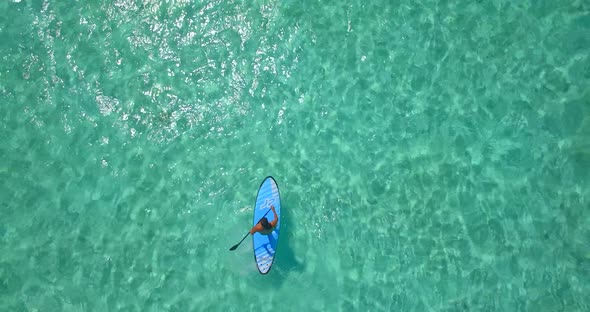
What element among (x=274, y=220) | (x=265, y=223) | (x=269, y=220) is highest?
(x=265, y=223)

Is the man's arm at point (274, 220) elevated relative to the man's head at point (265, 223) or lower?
lower

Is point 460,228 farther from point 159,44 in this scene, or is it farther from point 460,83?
point 159,44

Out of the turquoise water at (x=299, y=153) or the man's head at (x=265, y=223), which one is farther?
the turquoise water at (x=299, y=153)

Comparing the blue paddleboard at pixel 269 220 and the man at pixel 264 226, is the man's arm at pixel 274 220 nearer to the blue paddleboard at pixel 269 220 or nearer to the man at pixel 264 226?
the man at pixel 264 226

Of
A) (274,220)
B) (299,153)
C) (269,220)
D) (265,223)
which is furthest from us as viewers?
(299,153)

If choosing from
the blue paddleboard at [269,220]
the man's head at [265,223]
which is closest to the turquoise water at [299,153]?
the blue paddleboard at [269,220]

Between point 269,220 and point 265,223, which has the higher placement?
point 265,223

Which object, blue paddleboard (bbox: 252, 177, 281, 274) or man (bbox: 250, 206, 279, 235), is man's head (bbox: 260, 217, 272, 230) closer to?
man (bbox: 250, 206, 279, 235)

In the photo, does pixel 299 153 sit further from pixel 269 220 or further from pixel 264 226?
pixel 264 226

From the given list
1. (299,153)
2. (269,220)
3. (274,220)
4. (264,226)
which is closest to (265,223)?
(264,226)
